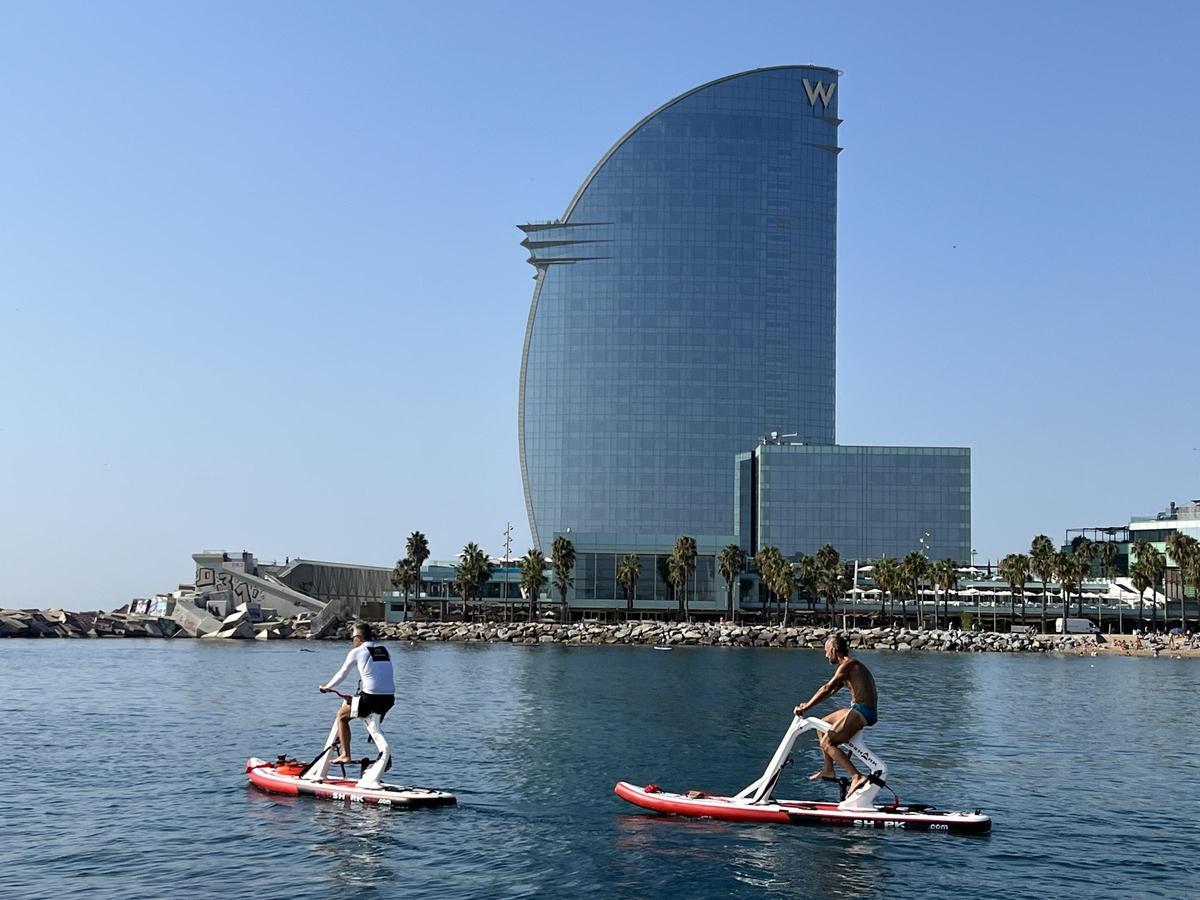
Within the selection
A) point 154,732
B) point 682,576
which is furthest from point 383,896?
point 682,576

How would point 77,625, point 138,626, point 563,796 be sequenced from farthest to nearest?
point 138,626, point 77,625, point 563,796

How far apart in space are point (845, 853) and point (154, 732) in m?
25.1

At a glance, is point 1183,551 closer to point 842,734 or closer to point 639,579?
point 639,579

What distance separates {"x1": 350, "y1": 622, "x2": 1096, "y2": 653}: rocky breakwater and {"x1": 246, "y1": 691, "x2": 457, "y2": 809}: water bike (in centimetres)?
10625

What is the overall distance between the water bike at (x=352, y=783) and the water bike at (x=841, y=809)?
17.2 feet

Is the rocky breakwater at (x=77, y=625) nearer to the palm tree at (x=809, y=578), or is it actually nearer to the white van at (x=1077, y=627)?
the palm tree at (x=809, y=578)

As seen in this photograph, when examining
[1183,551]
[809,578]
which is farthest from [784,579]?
[1183,551]

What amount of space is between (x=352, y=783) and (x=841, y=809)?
388 inches

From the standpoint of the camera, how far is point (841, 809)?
2466 cm

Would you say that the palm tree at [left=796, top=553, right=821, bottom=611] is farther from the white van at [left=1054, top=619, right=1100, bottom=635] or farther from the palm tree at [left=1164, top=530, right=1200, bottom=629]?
the palm tree at [left=1164, top=530, right=1200, bottom=629]

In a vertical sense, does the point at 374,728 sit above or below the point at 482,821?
above

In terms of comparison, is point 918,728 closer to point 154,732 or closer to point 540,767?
point 540,767

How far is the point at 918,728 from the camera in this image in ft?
151

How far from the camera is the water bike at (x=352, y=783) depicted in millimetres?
25766
